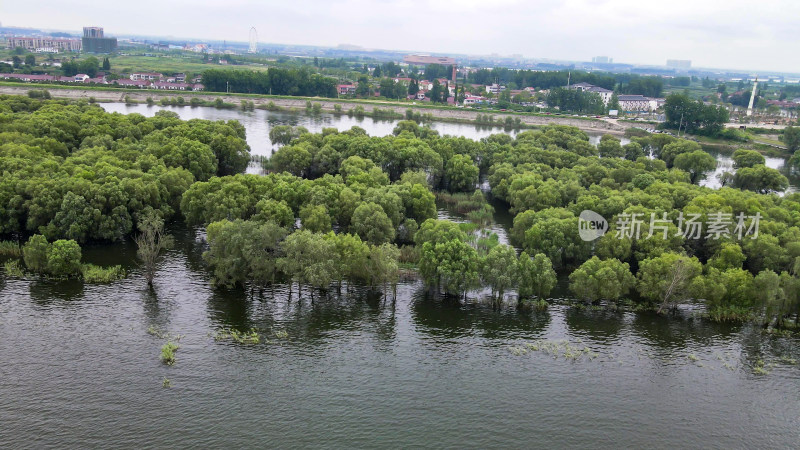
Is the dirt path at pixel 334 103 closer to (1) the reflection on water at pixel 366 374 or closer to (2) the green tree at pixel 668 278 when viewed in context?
(2) the green tree at pixel 668 278

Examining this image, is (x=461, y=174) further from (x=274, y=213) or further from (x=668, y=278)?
(x=668, y=278)

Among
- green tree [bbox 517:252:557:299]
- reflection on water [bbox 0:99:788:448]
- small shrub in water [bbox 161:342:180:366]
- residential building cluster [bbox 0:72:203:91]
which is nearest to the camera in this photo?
reflection on water [bbox 0:99:788:448]

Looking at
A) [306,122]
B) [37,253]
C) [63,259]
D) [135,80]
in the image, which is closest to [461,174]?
[63,259]

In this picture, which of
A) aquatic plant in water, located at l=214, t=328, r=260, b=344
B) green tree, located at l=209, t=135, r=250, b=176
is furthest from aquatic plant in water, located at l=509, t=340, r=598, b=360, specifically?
green tree, located at l=209, t=135, r=250, b=176

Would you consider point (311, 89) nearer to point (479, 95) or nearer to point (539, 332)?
point (479, 95)

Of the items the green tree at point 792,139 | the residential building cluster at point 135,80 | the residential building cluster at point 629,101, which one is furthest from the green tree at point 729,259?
the residential building cluster at point 135,80

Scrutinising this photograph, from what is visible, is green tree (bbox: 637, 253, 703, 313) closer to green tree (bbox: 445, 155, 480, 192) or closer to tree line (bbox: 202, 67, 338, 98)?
green tree (bbox: 445, 155, 480, 192)
